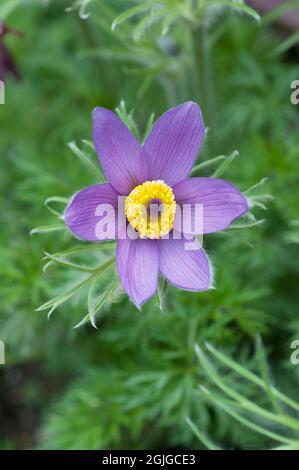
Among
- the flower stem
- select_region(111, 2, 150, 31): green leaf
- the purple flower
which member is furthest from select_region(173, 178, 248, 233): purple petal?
the flower stem

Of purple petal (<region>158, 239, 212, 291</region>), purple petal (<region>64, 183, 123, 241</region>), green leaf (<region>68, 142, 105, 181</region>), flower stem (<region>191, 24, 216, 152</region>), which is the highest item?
flower stem (<region>191, 24, 216, 152</region>)

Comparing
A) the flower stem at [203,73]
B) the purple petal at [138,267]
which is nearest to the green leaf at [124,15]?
the flower stem at [203,73]

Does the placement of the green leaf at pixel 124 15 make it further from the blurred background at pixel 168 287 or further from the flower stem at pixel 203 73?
the flower stem at pixel 203 73

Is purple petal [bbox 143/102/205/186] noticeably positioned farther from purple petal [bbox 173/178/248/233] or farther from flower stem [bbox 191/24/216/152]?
flower stem [bbox 191/24/216/152]

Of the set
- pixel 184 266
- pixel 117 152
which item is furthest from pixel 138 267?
pixel 117 152

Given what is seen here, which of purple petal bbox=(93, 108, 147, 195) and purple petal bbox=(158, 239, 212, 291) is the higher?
purple petal bbox=(93, 108, 147, 195)

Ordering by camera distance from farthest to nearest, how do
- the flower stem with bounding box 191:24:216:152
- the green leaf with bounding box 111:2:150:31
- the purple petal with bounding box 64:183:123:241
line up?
the flower stem with bounding box 191:24:216:152 → the green leaf with bounding box 111:2:150:31 → the purple petal with bounding box 64:183:123:241
